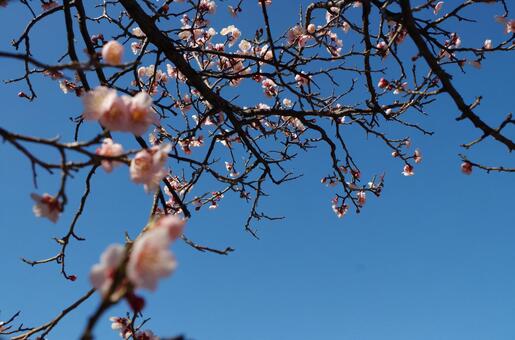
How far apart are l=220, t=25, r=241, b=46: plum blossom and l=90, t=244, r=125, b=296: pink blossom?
4631 mm

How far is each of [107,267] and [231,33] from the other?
4842 mm

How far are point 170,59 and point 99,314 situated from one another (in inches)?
108

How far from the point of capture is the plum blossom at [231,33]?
5.31 meters

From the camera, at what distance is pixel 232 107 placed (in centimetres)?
320

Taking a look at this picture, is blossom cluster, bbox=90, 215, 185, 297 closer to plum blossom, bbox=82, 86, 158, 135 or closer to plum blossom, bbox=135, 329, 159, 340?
plum blossom, bbox=82, 86, 158, 135

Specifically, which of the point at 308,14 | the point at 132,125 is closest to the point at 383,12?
the point at 308,14

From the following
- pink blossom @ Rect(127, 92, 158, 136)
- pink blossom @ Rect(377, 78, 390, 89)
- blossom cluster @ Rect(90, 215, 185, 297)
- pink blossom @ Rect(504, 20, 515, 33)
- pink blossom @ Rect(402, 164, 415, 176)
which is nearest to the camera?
blossom cluster @ Rect(90, 215, 185, 297)

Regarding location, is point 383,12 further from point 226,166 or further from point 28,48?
point 226,166

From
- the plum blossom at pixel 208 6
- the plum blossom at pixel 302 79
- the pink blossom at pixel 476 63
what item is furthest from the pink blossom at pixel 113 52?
the plum blossom at pixel 208 6

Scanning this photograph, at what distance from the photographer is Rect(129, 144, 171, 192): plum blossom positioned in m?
1.67

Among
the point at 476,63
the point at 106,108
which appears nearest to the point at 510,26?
the point at 476,63

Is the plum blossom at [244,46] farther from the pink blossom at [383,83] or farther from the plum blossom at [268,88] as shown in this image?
the pink blossom at [383,83]

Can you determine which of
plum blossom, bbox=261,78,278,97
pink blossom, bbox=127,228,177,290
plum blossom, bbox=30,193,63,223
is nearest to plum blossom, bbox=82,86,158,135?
plum blossom, bbox=30,193,63,223

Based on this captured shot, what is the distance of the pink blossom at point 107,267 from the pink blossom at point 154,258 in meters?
0.03
